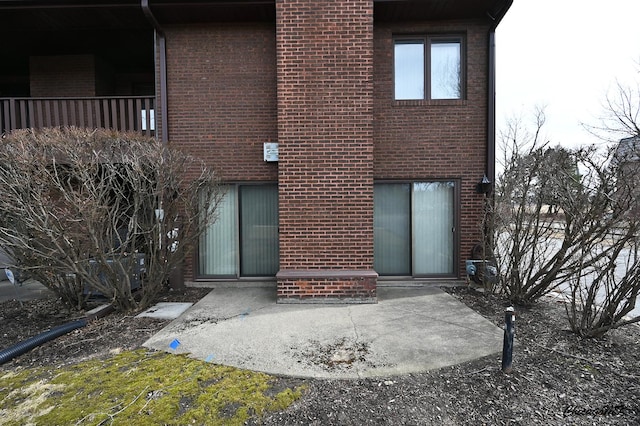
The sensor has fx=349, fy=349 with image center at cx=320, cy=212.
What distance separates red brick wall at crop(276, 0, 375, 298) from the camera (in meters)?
5.90

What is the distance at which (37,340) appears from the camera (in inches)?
168

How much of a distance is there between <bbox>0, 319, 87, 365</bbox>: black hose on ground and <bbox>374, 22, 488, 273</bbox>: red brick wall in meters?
5.59

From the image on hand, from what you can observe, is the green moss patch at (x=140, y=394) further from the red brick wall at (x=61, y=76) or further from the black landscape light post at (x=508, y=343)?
the red brick wall at (x=61, y=76)

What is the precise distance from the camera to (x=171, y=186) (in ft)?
18.2

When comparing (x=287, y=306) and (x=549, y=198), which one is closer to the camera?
(x=549, y=198)

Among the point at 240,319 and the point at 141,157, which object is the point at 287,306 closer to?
the point at 240,319

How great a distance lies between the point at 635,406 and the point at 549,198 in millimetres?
2941

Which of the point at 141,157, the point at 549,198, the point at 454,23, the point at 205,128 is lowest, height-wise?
the point at 549,198

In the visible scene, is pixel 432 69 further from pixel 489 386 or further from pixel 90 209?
pixel 90 209

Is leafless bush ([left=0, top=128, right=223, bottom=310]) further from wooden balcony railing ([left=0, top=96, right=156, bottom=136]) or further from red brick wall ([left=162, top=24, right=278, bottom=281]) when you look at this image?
wooden balcony railing ([left=0, top=96, right=156, bottom=136])

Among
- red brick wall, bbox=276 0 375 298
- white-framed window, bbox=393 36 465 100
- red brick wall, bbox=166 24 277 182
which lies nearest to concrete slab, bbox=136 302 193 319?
red brick wall, bbox=276 0 375 298

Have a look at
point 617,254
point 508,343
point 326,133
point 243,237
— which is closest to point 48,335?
point 243,237

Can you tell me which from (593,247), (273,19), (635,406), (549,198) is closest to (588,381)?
(635,406)

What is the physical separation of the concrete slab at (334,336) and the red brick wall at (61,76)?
6.84 metres
